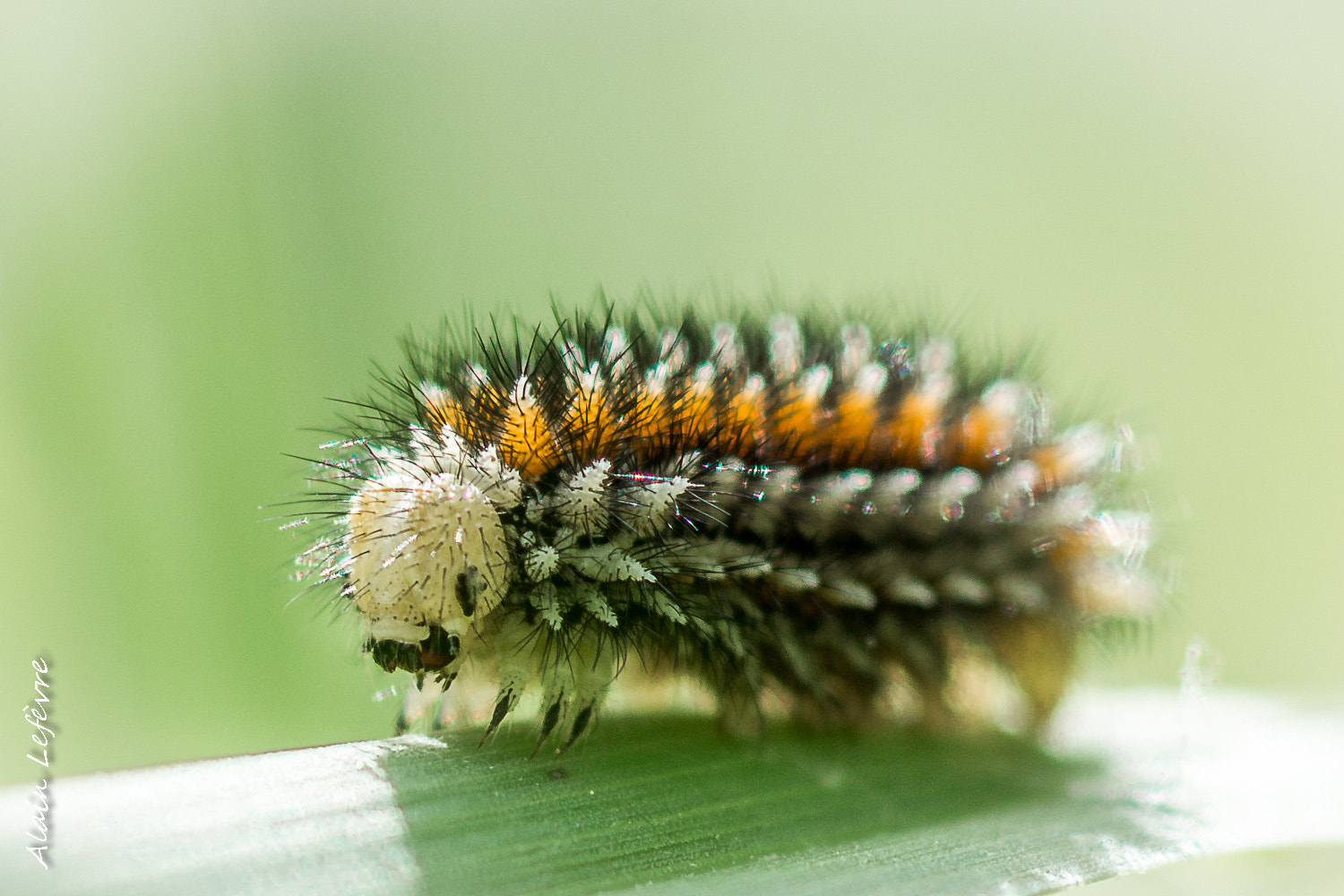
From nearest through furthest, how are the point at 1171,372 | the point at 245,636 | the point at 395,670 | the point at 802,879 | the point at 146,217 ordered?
1. the point at 802,879
2. the point at 395,670
3. the point at 245,636
4. the point at 146,217
5. the point at 1171,372

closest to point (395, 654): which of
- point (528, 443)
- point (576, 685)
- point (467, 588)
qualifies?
point (467, 588)

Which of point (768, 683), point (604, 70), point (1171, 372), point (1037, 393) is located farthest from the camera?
point (1171, 372)

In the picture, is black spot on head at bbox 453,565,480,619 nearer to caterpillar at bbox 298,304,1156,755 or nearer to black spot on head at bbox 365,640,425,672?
caterpillar at bbox 298,304,1156,755

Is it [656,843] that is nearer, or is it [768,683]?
[656,843]

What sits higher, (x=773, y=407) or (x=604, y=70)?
(x=604, y=70)

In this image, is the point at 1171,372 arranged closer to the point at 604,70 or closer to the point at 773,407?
the point at 604,70

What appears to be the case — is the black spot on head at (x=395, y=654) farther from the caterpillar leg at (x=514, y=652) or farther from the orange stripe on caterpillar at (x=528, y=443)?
the orange stripe on caterpillar at (x=528, y=443)

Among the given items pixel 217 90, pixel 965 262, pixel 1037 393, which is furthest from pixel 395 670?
pixel 965 262

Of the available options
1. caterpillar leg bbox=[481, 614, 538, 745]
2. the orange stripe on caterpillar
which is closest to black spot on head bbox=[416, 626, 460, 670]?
caterpillar leg bbox=[481, 614, 538, 745]
